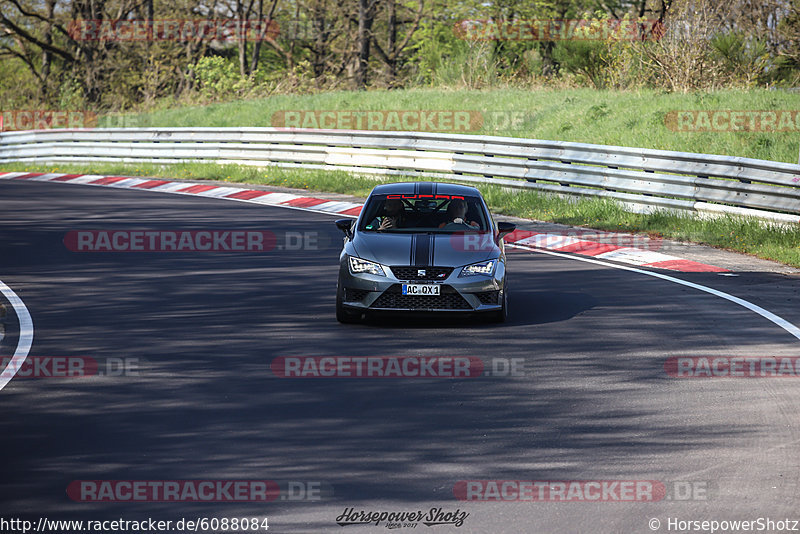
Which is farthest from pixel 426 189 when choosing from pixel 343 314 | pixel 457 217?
pixel 343 314

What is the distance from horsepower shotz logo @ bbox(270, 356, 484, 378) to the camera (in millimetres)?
9227

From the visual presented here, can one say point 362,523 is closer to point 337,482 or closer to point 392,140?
point 337,482

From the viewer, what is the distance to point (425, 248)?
Result: 11.4 metres

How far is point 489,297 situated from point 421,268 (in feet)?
2.51

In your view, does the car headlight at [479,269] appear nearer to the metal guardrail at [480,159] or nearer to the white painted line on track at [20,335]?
the white painted line on track at [20,335]

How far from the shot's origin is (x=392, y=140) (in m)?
25.4

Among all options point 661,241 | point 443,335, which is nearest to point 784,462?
point 443,335

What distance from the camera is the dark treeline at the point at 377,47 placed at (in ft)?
96.0

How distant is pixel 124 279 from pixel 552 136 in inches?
592

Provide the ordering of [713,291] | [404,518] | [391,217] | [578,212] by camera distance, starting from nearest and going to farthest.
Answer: [404,518] < [391,217] < [713,291] < [578,212]

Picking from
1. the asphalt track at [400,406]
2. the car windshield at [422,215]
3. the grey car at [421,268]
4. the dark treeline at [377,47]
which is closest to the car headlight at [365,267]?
the grey car at [421,268]

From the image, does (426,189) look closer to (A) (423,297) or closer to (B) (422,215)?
(B) (422,215)

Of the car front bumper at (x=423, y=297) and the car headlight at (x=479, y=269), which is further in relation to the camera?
the car headlight at (x=479, y=269)

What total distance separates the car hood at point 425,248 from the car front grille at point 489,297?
38 cm
